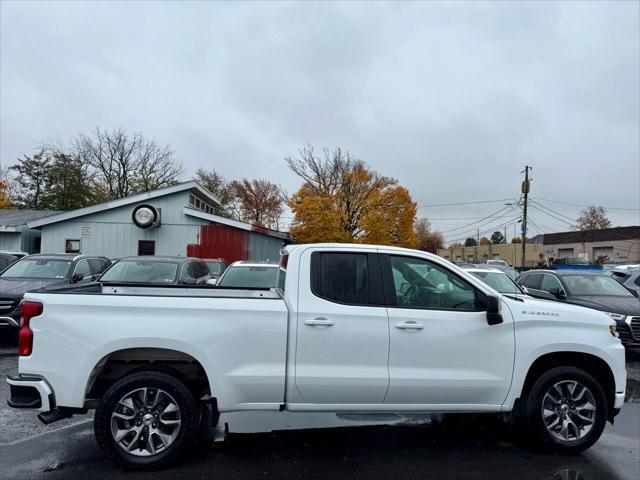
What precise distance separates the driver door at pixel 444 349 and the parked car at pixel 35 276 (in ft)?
23.8

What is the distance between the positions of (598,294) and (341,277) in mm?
8135

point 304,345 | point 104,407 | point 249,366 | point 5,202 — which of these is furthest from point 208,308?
point 5,202

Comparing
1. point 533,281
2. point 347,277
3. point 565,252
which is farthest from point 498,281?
point 565,252

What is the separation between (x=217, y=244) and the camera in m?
22.0

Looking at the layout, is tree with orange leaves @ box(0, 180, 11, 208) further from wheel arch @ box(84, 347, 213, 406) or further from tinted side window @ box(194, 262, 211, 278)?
wheel arch @ box(84, 347, 213, 406)

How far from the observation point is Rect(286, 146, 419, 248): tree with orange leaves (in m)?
34.8

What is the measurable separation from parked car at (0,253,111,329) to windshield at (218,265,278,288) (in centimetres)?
313

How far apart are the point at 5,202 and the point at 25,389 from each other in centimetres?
5278

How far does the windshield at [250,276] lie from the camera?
8.85 metres

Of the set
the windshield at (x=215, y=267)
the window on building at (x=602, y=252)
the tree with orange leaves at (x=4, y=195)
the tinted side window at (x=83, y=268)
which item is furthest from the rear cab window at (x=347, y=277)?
the window on building at (x=602, y=252)

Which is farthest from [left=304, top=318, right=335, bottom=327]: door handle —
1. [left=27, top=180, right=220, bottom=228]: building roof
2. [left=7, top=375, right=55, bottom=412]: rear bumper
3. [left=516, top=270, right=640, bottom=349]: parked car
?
[left=27, top=180, right=220, bottom=228]: building roof

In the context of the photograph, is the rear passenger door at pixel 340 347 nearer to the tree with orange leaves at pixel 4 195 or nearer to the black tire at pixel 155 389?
the black tire at pixel 155 389

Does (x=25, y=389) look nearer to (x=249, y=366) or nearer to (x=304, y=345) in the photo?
(x=249, y=366)

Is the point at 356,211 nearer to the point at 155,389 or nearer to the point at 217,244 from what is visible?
the point at 217,244
